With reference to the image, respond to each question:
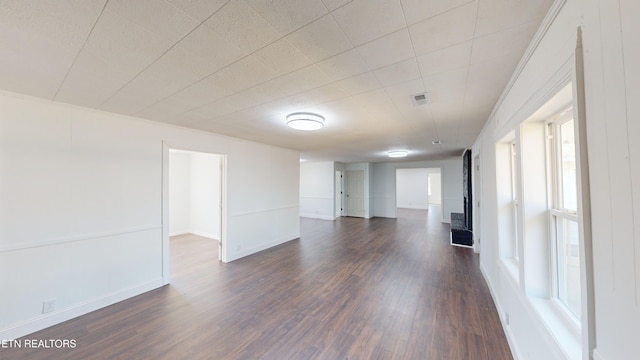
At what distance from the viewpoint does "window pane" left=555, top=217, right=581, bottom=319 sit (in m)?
1.41

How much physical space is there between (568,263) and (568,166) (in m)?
0.68

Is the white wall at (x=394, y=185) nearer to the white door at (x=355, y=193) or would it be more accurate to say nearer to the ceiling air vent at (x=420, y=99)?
the white door at (x=355, y=193)

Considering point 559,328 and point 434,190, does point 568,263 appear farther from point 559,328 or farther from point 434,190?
point 434,190

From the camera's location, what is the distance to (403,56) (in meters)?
1.55

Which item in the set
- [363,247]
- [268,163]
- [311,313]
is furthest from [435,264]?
[268,163]

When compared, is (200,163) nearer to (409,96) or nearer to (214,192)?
(214,192)

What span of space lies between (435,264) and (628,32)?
416cm

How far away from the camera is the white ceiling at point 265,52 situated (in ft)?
3.74

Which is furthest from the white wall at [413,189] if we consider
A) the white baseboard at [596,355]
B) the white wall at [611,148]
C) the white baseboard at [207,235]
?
the white baseboard at [596,355]

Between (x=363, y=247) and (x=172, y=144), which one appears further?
(x=363, y=247)

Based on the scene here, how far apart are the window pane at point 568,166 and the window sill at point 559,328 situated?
27.6 inches

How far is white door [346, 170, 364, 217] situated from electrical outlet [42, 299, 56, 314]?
28.8ft

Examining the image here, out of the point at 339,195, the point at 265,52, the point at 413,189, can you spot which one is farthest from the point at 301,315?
the point at 413,189

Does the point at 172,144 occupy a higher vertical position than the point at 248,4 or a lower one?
lower
